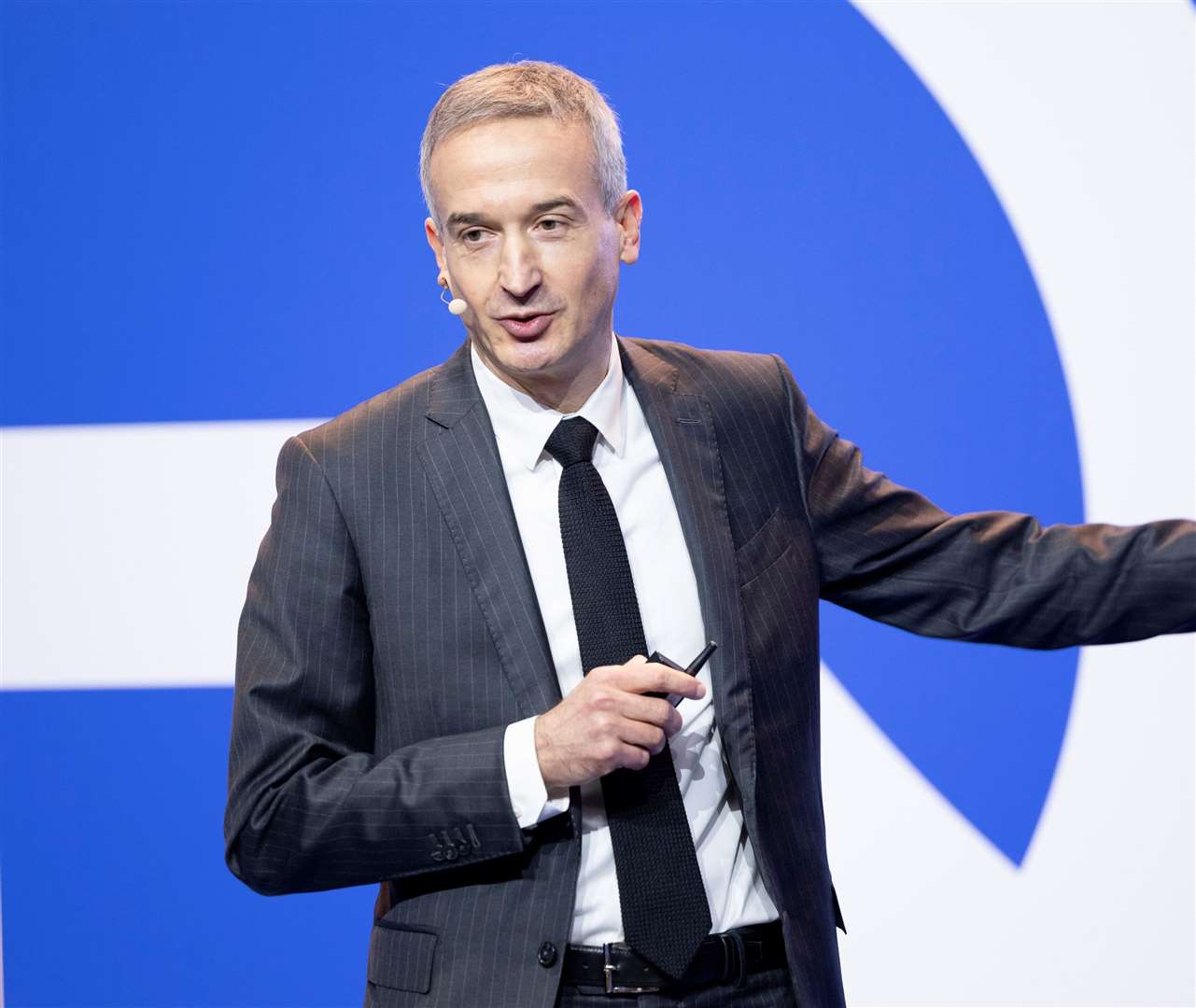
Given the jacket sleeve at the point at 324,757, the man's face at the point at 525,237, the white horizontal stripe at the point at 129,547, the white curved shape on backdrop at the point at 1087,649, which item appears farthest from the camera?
the white horizontal stripe at the point at 129,547

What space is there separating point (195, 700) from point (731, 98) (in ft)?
5.57

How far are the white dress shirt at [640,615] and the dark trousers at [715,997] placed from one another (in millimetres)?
62

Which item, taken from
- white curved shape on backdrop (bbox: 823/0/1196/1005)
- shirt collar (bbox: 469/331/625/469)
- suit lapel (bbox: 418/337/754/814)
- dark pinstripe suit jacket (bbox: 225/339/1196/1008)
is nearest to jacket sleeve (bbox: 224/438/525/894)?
dark pinstripe suit jacket (bbox: 225/339/1196/1008)

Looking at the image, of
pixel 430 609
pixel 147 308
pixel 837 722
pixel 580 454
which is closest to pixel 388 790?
pixel 430 609

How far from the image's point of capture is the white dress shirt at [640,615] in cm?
167

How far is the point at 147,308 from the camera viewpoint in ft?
10.1

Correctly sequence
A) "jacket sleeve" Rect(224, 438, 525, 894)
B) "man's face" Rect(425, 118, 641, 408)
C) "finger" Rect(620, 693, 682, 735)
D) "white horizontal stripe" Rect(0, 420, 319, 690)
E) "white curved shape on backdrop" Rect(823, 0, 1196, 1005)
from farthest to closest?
"white horizontal stripe" Rect(0, 420, 319, 690)
"white curved shape on backdrop" Rect(823, 0, 1196, 1005)
"man's face" Rect(425, 118, 641, 408)
"jacket sleeve" Rect(224, 438, 525, 894)
"finger" Rect(620, 693, 682, 735)

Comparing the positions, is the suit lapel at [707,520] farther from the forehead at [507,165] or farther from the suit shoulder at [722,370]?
the forehead at [507,165]

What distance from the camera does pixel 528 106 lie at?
178 centimetres

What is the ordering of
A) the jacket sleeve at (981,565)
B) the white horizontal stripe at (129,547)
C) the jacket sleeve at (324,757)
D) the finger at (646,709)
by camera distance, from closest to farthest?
the finger at (646,709), the jacket sleeve at (324,757), the jacket sleeve at (981,565), the white horizontal stripe at (129,547)

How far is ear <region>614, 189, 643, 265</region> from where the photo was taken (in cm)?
192

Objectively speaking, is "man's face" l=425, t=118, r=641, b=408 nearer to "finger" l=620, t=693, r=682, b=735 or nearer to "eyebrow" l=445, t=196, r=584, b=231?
"eyebrow" l=445, t=196, r=584, b=231

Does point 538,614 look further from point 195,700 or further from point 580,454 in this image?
point 195,700

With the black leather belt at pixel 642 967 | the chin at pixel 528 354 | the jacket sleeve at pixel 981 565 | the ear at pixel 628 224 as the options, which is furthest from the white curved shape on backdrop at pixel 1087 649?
the chin at pixel 528 354
